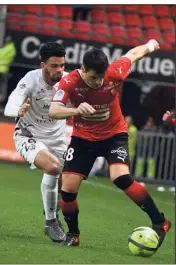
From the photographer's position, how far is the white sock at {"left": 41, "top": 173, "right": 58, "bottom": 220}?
9000mm

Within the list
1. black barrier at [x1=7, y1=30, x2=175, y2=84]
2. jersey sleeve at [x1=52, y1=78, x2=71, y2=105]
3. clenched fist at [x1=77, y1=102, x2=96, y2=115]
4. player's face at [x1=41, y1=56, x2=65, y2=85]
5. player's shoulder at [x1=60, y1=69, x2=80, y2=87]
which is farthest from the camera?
black barrier at [x1=7, y1=30, x2=175, y2=84]

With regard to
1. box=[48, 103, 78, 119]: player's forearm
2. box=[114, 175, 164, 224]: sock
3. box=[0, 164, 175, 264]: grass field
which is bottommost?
box=[0, 164, 175, 264]: grass field

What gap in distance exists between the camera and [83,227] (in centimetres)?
1049

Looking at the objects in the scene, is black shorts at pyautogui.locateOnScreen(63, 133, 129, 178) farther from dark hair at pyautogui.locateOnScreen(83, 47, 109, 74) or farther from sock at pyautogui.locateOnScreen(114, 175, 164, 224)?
dark hair at pyautogui.locateOnScreen(83, 47, 109, 74)

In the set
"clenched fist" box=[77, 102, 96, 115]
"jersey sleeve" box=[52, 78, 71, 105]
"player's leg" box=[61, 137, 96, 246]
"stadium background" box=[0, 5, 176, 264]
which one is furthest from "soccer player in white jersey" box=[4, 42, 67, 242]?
"stadium background" box=[0, 5, 176, 264]

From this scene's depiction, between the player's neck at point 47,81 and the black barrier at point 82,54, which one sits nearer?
the player's neck at point 47,81

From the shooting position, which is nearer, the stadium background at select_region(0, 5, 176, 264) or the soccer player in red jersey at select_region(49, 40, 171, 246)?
the soccer player in red jersey at select_region(49, 40, 171, 246)

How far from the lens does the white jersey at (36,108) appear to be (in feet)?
29.9

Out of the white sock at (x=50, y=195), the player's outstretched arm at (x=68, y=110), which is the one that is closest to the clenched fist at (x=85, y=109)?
the player's outstretched arm at (x=68, y=110)

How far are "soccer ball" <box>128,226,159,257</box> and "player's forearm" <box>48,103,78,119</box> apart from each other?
1369 millimetres

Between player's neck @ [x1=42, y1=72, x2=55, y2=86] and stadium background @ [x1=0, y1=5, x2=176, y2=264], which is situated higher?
player's neck @ [x1=42, y1=72, x2=55, y2=86]

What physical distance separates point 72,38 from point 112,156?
14213 mm

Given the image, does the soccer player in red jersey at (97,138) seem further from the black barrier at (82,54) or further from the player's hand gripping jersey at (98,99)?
the black barrier at (82,54)

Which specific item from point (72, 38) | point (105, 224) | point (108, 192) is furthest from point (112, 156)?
point (72, 38)
